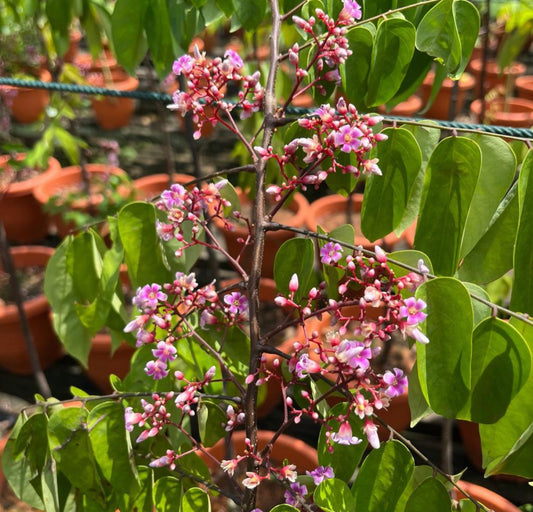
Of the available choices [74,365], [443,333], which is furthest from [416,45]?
[74,365]

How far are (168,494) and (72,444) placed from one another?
134mm

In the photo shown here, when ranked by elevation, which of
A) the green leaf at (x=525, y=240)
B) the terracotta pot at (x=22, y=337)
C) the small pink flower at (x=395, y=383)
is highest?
the green leaf at (x=525, y=240)

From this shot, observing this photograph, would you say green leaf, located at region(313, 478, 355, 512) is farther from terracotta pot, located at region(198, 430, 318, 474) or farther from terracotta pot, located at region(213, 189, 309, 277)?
terracotta pot, located at region(213, 189, 309, 277)

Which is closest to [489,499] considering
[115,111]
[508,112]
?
[508,112]

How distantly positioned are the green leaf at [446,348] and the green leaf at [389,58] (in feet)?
0.95

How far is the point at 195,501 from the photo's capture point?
79 cm

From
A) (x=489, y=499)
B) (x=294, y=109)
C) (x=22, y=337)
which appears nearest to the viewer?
(x=294, y=109)

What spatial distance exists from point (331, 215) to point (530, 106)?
1900 millimetres

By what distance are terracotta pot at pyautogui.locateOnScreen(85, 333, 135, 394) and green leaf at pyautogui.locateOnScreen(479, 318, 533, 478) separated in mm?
1652

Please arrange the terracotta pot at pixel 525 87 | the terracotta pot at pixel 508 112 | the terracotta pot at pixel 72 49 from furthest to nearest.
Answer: the terracotta pot at pixel 72 49 → the terracotta pot at pixel 525 87 → the terracotta pot at pixel 508 112

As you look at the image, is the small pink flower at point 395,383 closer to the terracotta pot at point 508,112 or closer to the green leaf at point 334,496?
the green leaf at point 334,496

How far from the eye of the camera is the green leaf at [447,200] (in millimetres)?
694


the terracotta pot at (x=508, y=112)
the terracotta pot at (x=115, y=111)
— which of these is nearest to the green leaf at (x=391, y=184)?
the terracotta pot at (x=508, y=112)

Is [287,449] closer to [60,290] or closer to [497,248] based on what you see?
[60,290]
